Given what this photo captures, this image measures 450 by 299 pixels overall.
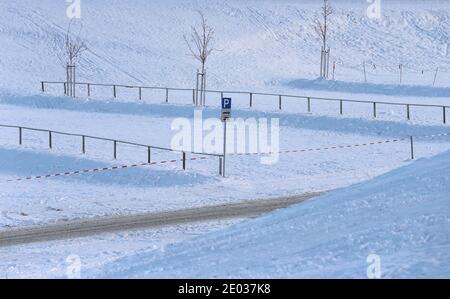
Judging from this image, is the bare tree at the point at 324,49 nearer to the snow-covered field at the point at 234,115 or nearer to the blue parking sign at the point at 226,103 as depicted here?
the snow-covered field at the point at 234,115

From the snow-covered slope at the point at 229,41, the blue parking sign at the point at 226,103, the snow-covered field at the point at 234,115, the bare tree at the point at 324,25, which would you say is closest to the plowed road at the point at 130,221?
the snow-covered field at the point at 234,115

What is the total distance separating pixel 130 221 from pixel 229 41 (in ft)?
188

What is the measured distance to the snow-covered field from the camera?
14.5m

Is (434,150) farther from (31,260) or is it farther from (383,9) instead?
(383,9)

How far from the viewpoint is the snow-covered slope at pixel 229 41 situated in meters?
64.8

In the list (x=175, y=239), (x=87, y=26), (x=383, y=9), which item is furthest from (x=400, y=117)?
(x=383, y=9)

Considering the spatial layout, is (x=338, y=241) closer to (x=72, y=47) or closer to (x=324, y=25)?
(x=72, y=47)

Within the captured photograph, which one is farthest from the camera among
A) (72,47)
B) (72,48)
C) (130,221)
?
(72,48)

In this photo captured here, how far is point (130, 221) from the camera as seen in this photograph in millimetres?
21172

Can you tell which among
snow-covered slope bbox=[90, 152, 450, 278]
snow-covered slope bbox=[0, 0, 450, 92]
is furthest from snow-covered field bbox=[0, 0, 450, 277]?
snow-covered slope bbox=[0, 0, 450, 92]

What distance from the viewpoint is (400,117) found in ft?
126

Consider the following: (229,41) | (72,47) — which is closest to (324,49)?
(229,41)

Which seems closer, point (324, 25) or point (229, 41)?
point (324, 25)

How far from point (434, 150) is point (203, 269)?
2073cm
